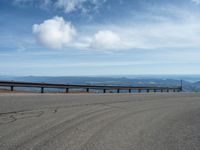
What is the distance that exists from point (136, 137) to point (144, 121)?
246cm

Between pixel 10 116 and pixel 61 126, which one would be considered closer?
pixel 61 126

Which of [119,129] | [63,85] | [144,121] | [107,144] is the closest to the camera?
[107,144]

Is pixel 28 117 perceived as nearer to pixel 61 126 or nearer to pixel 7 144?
pixel 61 126

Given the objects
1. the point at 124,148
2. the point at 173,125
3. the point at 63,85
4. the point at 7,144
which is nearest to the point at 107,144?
the point at 124,148

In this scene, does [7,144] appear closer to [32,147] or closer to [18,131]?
[32,147]

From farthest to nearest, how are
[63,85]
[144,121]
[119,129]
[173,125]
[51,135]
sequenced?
[63,85] → [144,121] → [173,125] → [119,129] → [51,135]

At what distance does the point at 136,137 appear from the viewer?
6688 mm

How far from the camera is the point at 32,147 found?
221 inches

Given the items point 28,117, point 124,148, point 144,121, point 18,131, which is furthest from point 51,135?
point 144,121

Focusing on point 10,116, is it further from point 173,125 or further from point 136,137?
point 173,125

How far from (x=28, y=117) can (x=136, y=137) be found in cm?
428

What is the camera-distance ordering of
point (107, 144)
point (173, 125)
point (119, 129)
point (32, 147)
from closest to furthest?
1. point (32, 147)
2. point (107, 144)
3. point (119, 129)
4. point (173, 125)

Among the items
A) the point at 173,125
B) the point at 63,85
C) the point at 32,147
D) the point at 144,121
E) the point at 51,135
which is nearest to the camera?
the point at 32,147

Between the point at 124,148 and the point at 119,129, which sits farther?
the point at 119,129
